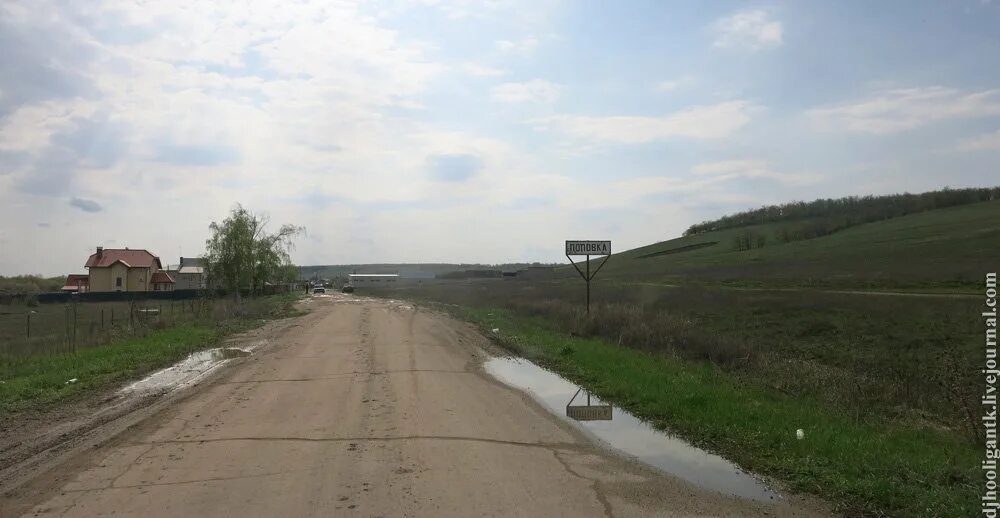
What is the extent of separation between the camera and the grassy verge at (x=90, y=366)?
37.5ft

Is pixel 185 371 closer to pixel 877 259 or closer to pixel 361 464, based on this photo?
pixel 361 464

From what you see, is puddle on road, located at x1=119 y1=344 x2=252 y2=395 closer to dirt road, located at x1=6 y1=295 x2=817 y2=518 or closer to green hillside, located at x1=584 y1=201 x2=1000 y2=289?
dirt road, located at x1=6 y1=295 x2=817 y2=518

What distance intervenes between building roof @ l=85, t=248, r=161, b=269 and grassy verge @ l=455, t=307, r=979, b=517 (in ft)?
268

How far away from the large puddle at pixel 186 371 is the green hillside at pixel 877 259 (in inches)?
1172

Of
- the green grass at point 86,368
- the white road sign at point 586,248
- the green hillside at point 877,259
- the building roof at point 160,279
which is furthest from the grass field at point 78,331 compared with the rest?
the building roof at point 160,279

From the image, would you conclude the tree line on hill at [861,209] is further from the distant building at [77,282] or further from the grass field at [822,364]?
the distant building at [77,282]

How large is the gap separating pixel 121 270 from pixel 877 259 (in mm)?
78072

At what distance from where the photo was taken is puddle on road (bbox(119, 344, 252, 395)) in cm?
1256

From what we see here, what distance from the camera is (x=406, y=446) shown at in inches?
303

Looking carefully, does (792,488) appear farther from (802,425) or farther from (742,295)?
(742,295)

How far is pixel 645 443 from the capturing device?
8.33 metres

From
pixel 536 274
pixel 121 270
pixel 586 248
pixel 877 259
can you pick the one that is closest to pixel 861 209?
pixel 536 274

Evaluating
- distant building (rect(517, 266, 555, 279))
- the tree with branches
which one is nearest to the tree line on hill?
distant building (rect(517, 266, 555, 279))

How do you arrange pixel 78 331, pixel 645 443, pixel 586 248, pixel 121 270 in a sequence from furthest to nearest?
pixel 121 270, pixel 78 331, pixel 586 248, pixel 645 443
